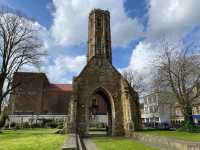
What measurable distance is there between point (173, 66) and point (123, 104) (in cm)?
880

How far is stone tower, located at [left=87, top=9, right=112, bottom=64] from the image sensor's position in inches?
1481

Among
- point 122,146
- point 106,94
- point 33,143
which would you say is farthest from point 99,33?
point 33,143

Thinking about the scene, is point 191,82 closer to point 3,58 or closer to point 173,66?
point 173,66

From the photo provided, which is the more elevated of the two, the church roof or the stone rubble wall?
the church roof

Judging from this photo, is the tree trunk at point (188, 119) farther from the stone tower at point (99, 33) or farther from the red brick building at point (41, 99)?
the red brick building at point (41, 99)

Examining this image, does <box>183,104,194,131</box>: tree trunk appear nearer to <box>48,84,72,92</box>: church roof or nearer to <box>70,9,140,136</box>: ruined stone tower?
<box>70,9,140,136</box>: ruined stone tower

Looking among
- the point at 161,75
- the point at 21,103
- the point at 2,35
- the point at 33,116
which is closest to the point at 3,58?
the point at 2,35

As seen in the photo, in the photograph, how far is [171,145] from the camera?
45.9 ft

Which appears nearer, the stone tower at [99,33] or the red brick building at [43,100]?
the stone tower at [99,33]

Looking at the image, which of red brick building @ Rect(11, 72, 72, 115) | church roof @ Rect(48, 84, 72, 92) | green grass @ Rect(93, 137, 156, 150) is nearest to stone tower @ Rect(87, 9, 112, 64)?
green grass @ Rect(93, 137, 156, 150)

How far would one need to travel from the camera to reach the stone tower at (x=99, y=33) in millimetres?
37625

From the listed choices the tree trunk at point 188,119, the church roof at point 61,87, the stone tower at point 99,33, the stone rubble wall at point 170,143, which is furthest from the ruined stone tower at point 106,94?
the church roof at point 61,87

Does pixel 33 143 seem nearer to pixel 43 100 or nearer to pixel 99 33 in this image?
pixel 99 33

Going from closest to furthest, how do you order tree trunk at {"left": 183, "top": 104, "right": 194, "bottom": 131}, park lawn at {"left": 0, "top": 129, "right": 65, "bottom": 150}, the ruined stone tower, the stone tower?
park lawn at {"left": 0, "top": 129, "right": 65, "bottom": 150} → the ruined stone tower → tree trunk at {"left": 183, "top": 104, "right": 194, "bottom": 131} → the stone tower
